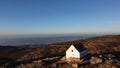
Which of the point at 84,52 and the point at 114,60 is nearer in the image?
the point at 114,60

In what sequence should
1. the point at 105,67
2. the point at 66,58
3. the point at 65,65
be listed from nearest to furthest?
the point at 105,67 → the point at 65,65 → the point at 66,58

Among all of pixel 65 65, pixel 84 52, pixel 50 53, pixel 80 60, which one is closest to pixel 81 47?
pixel 84 52

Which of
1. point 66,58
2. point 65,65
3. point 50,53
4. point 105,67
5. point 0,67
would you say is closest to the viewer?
point 105,67

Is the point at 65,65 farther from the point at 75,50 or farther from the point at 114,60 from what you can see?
the point at 114,60

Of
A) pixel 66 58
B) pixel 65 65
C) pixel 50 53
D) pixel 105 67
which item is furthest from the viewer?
pixel 50 53

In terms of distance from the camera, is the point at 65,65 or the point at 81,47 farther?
the point at 81,47

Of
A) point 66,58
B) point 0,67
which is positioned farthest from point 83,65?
point 0,67

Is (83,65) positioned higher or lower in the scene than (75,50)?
lower

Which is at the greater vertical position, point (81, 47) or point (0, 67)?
point (81, 47)

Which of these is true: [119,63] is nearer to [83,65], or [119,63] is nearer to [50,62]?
[83,65]
